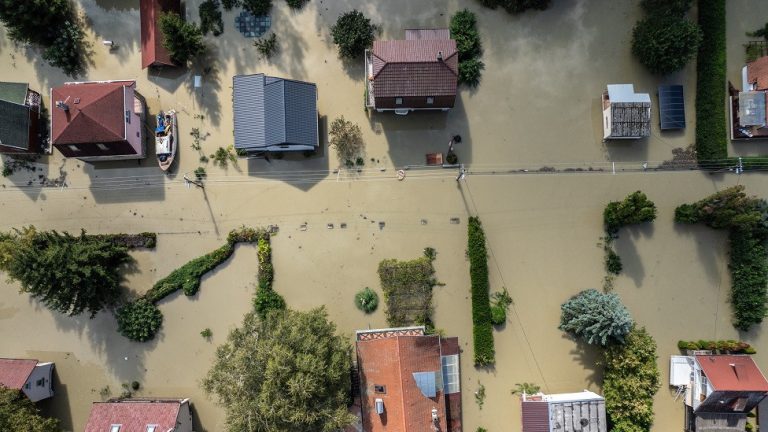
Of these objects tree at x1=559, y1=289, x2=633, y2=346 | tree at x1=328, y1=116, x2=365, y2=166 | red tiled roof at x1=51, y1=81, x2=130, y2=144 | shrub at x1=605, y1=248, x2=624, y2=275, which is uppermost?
red tiled roof at x1=51, y1=81, x2=130, y2=144

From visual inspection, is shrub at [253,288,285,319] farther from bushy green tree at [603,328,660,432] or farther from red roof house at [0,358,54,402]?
bushy green tree at [603,328,660,432]

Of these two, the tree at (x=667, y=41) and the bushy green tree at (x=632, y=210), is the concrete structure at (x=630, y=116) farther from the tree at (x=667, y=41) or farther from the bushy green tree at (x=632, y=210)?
the bushy green tree at (x=632, y=210)

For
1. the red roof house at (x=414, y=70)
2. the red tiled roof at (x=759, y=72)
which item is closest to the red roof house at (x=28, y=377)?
the red roof house at (x=414, y=70)

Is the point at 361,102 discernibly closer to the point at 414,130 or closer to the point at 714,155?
the point at 414,130

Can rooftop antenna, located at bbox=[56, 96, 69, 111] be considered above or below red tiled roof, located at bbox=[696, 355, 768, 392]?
above

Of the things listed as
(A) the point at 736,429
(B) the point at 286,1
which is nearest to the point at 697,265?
(A) the point at 736,429

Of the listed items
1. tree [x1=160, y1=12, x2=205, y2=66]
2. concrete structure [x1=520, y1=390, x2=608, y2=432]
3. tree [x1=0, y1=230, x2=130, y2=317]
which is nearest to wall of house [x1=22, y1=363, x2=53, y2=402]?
tree [x1=0, y1=230, x2=130, y2=317]

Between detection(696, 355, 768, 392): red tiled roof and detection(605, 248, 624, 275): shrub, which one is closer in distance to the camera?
detection(696, 355, 768, 392): red tiled roof
